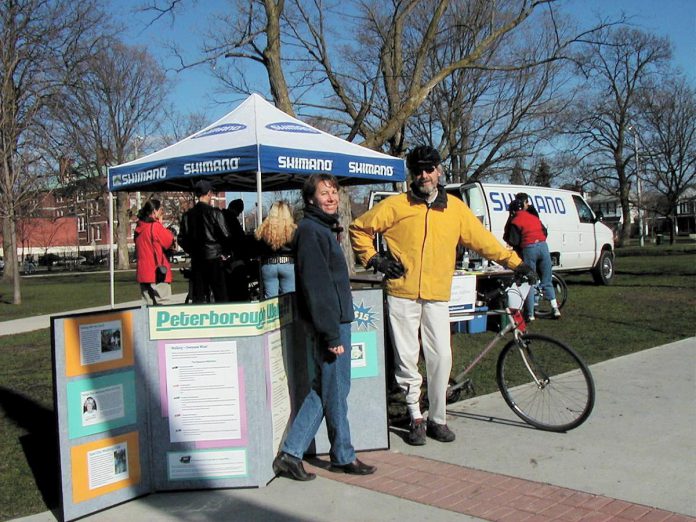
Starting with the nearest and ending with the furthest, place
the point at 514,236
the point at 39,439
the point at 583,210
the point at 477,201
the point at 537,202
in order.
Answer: the point at 39,439, the point at 514,236, the point at 477,201, the point at 537,202, the point at 583,210

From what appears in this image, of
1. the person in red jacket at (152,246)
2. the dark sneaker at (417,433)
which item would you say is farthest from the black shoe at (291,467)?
the person in red jacket at (152,246)

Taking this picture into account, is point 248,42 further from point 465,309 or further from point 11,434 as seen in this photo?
point 11,434

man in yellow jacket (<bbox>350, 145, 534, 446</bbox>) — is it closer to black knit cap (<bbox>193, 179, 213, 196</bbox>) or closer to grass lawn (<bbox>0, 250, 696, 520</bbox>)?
grass lawn (<bbox>0, 250, 696, 520</bbox>)

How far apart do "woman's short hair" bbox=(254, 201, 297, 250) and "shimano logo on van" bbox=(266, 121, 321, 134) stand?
0.95 meters

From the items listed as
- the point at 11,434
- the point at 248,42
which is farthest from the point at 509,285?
the point at 248,42

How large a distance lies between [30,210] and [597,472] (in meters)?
20.8

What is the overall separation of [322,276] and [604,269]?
583 inches

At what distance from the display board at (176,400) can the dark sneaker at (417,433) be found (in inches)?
41.5

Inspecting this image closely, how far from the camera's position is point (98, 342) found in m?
3.99

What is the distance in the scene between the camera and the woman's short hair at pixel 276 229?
8.30 m

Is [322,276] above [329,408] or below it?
above

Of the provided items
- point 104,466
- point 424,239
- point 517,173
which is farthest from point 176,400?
point 517,173

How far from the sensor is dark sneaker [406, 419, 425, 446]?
4949 millimetres

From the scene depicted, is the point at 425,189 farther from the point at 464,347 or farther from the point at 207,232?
the point at 464,347
